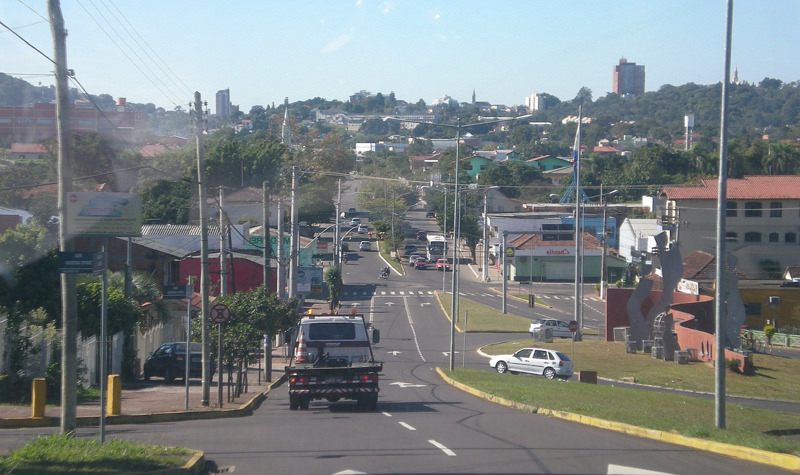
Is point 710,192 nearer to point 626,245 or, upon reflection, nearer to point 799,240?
point 799,240

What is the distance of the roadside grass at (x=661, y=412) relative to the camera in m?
12.4

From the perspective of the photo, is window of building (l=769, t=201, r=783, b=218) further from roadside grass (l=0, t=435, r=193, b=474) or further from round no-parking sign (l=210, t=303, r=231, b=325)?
roadside grass (l=0, t=435, r=193, b=474)

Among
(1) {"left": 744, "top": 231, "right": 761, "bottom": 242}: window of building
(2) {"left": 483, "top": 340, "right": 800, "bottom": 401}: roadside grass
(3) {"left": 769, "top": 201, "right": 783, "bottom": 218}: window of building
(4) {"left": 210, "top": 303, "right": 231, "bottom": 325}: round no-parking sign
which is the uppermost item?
(3) {"left": 769, "top": 201, "right": 783, "bottom": 218}: window of building

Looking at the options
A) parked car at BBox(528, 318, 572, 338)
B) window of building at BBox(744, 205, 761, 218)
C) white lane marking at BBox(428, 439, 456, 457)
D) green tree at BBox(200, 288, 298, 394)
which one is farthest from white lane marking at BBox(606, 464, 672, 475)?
window of building at BBox(744, 205, 761, 218)

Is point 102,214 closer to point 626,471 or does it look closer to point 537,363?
point 626,471

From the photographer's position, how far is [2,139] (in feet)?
68.8

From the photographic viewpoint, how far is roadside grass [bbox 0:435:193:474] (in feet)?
30.3

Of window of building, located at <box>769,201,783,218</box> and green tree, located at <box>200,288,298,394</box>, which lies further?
Answer: window of building, located at <box>769,201,783,218</box>

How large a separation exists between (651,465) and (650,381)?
22.2 m

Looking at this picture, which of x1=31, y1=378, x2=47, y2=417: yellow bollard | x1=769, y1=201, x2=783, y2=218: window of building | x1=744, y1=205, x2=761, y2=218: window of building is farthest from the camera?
x1=744, y1=205, x2=761, y2=218: window of building

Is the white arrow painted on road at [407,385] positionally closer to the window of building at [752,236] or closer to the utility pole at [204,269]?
the utility pole at [204,269]

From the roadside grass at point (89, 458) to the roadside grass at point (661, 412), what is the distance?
322 inches

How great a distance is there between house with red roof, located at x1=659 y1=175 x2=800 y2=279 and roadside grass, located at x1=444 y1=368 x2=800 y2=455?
46.9 metres

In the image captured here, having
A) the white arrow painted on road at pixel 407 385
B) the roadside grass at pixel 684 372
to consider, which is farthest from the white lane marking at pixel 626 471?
the roadside grass at pixel 684 372
